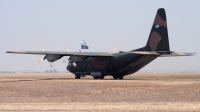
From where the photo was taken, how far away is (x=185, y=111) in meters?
21.4

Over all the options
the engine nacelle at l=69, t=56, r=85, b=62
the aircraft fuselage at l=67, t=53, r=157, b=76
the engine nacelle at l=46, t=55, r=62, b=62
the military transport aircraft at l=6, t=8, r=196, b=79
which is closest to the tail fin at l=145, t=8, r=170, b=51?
the military transport aircraft at l=6, t=8, r=196, b=79

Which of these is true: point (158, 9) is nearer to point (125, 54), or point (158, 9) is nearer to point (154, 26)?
point (154, 26)

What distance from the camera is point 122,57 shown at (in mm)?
56656

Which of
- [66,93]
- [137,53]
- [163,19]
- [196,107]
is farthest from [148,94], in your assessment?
[163,19]

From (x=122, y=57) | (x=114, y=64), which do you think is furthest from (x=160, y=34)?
Result: (x=114, y=64)

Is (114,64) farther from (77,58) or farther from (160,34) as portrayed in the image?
(160,34)

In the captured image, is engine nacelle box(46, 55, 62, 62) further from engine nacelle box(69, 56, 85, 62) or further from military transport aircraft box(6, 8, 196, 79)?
engine nacelle box(69, 56, 85, 62)

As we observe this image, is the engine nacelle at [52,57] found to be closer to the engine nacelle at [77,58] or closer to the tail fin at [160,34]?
the engine nacelle at [77,58]

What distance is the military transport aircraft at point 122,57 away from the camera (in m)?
53.0

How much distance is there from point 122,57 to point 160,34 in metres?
6.56

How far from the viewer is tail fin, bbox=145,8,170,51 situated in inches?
2083

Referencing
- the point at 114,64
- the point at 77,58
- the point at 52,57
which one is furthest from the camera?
the point at 77,58

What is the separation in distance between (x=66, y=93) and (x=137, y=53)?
19.2m

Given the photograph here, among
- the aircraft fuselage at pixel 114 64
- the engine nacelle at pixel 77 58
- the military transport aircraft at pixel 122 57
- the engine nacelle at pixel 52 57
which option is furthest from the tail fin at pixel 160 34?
the engine nacelle at pixel 52 57
